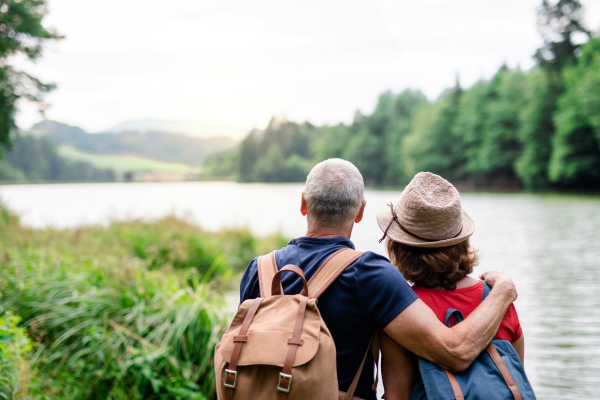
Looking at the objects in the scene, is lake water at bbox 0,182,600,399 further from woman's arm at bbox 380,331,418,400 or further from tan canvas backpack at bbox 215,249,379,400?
tan canvas backpack at bbox 215,249,379,400

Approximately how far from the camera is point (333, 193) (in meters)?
1.91

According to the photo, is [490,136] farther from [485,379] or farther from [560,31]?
[485,379]

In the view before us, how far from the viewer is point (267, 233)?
13.8 meters

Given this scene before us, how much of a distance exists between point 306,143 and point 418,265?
184 feet

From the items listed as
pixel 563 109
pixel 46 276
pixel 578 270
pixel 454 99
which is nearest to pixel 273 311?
pixel 46 276

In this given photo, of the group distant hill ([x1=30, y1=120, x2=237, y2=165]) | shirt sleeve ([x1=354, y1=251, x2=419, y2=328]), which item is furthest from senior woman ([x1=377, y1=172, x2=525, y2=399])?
distant hill ([x1=30, y1=120, x2=237, y2=165])

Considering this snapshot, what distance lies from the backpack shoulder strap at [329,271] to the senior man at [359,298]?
1.0 inches

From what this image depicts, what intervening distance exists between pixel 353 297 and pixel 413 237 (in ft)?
1.20

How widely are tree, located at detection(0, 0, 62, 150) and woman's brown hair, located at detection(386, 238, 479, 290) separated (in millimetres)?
13362

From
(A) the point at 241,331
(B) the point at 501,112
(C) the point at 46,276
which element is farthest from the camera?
(B) the point at 501,112

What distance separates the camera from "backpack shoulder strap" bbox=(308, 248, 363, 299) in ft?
5.90

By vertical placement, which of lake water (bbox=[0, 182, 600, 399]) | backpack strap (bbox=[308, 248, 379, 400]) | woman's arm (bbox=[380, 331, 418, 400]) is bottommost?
lake water (bbox=[0, 182, 600, 399])

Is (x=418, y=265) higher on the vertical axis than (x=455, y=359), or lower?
higher

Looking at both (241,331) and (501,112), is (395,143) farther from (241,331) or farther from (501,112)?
(241,331)
